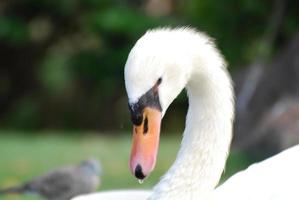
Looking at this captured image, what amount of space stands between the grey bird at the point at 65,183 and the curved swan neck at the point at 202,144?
89.2 inches

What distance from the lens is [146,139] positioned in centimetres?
423

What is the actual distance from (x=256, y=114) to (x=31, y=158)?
254 cm

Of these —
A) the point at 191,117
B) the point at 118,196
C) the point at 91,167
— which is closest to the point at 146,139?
the point at 191,117

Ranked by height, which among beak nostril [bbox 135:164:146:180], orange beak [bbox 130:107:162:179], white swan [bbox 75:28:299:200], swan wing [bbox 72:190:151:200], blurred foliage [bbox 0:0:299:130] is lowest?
beak nostril [bbox 135:164:146:180]

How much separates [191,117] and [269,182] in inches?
18.4

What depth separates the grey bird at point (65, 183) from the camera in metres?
6.98

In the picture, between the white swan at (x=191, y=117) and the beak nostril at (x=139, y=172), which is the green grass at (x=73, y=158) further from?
the beak nostril at (x=139, y=172)

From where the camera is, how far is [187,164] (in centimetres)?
477

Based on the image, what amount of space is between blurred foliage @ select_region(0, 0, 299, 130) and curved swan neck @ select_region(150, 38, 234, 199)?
11250mm

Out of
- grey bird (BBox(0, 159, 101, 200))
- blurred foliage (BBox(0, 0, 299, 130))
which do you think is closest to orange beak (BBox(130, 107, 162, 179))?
grey bird (BBox(0, 159, 101, 200))

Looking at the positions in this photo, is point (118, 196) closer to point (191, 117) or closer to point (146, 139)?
point (191, 117)

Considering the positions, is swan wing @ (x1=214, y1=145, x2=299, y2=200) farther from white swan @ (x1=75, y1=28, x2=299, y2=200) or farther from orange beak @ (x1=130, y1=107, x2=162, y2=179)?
orange beak @ (x1=130, y1=107, x2=162, y2=179)

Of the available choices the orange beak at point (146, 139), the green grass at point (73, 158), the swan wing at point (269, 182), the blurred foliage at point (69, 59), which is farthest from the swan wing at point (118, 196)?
the blurred foliage at point (69, 59)

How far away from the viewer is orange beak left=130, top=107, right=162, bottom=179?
13.8 ft
